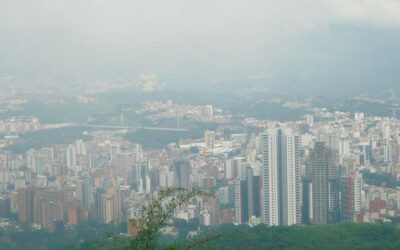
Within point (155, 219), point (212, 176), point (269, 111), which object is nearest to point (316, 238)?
point (212, 176)

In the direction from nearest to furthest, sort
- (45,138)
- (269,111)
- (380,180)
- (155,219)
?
(155,219) < (380,180) < (45,138) < (269,111)

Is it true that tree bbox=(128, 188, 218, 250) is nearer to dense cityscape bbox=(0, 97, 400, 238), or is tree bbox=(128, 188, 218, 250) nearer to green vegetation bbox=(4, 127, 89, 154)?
dense cityscape bbox=(0, 97, 400, 238)

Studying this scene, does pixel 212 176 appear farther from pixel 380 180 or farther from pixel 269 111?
pixel 269 111

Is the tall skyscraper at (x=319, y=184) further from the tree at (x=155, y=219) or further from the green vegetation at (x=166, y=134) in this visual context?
the tree at (x=155, y=219)

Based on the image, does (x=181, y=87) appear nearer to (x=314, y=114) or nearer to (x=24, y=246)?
(x=314, y=114)

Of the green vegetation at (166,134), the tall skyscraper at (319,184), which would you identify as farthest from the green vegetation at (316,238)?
the green vegetation at (166,134)

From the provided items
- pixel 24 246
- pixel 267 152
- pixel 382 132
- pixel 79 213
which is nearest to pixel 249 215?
pixel 267 152

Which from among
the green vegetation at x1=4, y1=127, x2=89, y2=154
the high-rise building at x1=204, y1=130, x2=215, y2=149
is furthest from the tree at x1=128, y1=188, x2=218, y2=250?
the high-rise building at x1=204, y1=130, x2=215, y2=149
